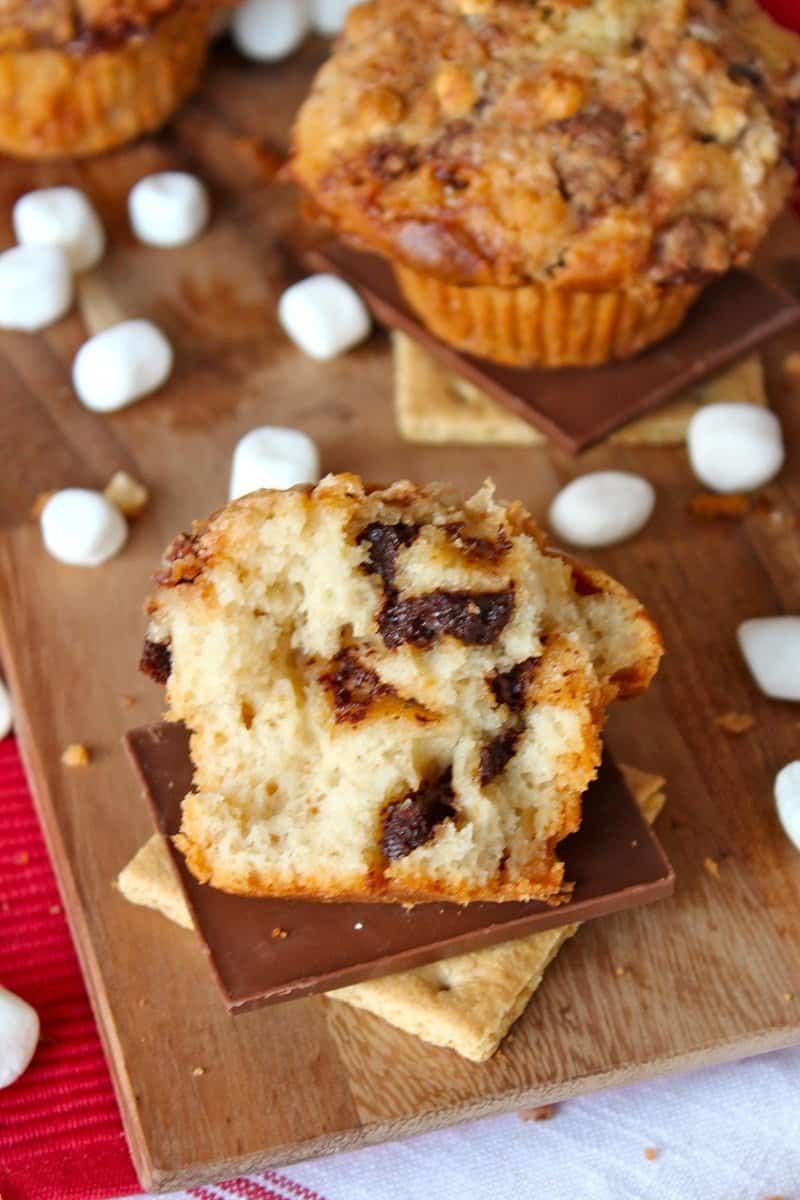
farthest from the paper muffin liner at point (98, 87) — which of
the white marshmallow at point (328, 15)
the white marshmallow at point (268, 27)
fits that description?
the white marshmallow at point (328, 15)

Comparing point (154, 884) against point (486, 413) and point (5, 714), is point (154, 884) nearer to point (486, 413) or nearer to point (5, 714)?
point (5, 714)

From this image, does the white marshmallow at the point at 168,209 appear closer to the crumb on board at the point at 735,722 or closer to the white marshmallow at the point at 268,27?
the white marshmallow at the point at 268,27

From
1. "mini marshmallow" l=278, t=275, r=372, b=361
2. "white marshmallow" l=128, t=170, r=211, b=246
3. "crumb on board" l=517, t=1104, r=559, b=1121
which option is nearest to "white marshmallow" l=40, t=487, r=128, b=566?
"mini marshmallow" l=278, t=275, r=372, b=361

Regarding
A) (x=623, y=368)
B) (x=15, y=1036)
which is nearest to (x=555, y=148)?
(x=623, y=368)

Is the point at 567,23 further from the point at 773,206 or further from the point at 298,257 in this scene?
the point at 298,257

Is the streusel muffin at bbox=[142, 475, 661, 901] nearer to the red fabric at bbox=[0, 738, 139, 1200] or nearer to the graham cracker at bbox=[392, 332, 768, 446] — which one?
the red fabric at bbox=[0, 738, 139, 1200]
